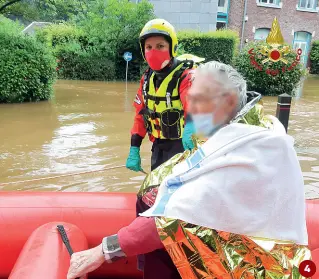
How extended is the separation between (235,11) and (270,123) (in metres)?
18.5

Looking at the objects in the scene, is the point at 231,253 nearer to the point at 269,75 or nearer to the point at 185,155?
the point at 185,155

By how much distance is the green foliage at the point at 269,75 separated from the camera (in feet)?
37.7

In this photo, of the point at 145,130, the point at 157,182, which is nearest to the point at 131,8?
the point at 145,130

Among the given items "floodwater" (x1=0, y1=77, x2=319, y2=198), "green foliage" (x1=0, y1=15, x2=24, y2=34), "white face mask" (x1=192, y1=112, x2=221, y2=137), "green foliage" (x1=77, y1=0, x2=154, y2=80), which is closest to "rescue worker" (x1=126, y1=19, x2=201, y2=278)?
"white face mask" (x1=192, y1=112, x2=221, y2=137)

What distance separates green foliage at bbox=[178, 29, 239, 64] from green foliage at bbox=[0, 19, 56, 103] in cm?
651

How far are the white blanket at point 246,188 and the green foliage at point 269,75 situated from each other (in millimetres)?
10524

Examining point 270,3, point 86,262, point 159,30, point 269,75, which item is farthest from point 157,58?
point 270,3

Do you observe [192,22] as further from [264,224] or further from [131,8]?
[264,224]

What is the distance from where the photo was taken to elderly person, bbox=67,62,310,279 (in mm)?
1266

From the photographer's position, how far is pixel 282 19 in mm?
19828

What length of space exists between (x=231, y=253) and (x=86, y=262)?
549mm

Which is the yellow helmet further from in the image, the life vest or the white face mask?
the white face mask

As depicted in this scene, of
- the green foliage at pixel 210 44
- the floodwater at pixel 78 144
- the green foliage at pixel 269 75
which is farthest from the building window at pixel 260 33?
the floodwater at pixel 78 144

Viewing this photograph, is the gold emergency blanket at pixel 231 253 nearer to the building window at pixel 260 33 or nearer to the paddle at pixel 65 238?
the paddle at pixel 65 238
